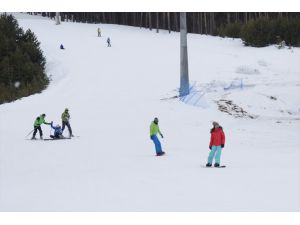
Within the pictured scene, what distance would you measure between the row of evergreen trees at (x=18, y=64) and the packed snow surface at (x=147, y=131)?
1.22m

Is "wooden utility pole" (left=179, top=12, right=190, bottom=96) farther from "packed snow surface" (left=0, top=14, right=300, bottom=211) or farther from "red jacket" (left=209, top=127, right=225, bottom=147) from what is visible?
"red jacket" (left=209, top=127, right=225, bottom=147)

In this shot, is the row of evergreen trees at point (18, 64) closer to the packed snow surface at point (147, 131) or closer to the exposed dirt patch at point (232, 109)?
the packed snow surface at point (147, 131)

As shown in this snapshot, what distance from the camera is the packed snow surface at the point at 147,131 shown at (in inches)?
385

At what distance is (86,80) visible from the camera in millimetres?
32312

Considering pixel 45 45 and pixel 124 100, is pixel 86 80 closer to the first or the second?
pixel 124 100

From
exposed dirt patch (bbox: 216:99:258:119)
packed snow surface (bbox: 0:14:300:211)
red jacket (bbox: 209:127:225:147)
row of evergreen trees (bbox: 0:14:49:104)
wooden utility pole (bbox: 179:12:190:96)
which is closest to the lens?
packed snow surface (bbox: 0:14:300:211)

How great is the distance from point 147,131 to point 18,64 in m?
16.0

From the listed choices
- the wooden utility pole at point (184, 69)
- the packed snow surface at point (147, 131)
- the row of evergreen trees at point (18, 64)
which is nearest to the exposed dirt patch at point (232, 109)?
the packed snow surface at point (147, 131)

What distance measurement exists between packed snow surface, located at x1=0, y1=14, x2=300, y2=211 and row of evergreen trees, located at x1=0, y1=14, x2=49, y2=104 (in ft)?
3.99

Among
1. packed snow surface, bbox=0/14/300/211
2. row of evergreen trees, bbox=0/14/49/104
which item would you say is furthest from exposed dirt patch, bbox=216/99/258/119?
row of evergreen trees, bbox=0/14/49/104

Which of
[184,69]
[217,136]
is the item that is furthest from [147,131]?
[217,136]

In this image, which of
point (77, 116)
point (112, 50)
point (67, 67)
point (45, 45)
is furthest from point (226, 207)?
point (45, 45)

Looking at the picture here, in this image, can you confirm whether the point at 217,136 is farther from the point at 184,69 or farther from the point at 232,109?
the point at 184,69

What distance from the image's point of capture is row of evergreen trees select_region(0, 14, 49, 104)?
31263mm
